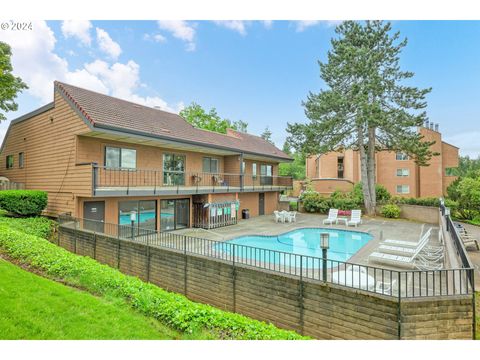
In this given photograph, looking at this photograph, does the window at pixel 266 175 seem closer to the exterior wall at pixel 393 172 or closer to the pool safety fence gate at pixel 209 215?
the pool safety fence gate at pixel 209 215

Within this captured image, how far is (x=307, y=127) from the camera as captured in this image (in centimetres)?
2227

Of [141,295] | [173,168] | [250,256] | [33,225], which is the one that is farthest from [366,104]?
[33,225]

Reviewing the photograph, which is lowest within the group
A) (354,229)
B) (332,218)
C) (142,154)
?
(354,229)

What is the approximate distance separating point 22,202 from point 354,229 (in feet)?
57.4

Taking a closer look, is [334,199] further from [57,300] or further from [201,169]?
[57,300]

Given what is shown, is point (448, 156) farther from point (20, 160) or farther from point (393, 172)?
point (20, 160)

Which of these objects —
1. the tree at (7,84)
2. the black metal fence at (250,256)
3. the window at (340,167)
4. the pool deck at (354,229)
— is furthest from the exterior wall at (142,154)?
the window at (340,167)

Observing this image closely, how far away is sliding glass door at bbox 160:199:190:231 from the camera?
14455mm

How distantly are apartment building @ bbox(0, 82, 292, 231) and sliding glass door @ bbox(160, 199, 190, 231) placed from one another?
0.06 m

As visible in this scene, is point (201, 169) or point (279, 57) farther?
point (201, 169)

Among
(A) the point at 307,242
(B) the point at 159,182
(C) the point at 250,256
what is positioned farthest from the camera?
(A) the point at 307,242

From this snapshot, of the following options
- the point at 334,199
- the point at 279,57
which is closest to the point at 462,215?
the point at 334,199

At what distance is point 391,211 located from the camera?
20531mm
